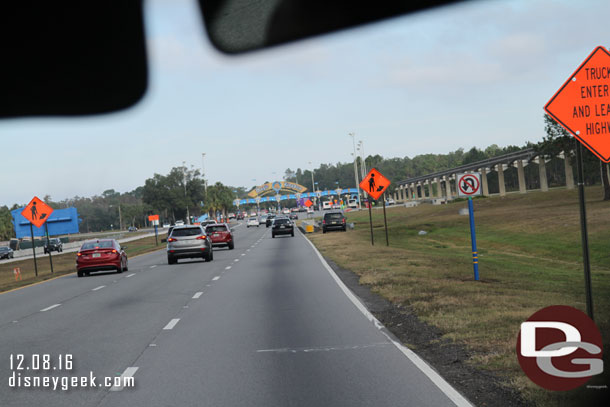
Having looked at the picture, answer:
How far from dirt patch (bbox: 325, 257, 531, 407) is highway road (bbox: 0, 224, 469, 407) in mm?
218

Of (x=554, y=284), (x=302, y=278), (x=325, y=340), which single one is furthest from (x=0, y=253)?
(x=325, y=340)

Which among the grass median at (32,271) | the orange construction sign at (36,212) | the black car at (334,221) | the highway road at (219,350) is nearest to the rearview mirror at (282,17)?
the highway road at (219,350)

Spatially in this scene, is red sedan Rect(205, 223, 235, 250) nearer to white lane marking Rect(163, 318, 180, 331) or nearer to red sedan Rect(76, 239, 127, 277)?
red sedan Rect(76, 239, 127, 277)

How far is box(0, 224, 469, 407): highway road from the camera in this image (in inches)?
268

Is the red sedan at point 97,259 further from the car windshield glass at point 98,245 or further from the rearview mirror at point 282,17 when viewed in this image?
the rearview mirror at point 282,17

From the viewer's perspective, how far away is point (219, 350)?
9.38 m

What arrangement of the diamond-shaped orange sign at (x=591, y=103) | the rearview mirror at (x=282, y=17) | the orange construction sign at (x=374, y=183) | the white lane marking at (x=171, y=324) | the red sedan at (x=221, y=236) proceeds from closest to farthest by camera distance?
the rearview mirror at (x=282, y=17) < the diamond-shaped orange sign at (x=591, y=103) < the white lane marking at (x=171, y=324) < the orange construction sign at (x=374, y=183) < the red sedan at (x=221, y=236)

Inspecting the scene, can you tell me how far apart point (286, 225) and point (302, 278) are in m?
39.2

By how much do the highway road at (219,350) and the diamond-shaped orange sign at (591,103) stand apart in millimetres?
3253

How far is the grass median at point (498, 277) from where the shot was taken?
9250mm

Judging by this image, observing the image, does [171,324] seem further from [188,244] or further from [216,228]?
[216,228]

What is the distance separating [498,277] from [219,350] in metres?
12.7

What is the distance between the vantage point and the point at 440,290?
15070mm

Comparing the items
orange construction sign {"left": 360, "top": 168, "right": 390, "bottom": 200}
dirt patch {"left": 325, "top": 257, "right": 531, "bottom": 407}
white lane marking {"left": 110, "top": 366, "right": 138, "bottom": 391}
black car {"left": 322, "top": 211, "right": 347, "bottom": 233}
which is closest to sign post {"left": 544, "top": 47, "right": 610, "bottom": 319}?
dirt patch {"left": 325, "top": 257, "right": 531, "bottom": 407}
